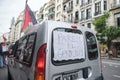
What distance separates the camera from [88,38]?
459cm

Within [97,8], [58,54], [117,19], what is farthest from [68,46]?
[97,8]

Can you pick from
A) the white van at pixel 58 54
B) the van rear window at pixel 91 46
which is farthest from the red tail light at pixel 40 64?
the van rear window at pixel 91 46

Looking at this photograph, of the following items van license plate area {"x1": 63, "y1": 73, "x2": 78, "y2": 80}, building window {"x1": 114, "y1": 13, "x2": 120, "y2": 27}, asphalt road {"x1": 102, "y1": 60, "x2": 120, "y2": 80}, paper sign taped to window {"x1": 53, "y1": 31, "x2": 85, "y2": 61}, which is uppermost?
building window {"x1": 114, "y1": 13, "x2": 120, "y2": 27}

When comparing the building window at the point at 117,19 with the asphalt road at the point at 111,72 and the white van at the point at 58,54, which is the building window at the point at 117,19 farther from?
the white van at the point at 58,54

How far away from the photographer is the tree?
1164 inches

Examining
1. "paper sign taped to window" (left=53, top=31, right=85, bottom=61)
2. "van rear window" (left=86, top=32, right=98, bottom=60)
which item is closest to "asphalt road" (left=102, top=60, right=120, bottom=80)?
"van rear window" (left=86, top=32, right=98, bottom=60)

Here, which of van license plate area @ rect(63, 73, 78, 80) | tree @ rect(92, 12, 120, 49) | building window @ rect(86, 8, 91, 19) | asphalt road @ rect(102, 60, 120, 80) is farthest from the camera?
building window @ rect(86, 8, 91, 19)

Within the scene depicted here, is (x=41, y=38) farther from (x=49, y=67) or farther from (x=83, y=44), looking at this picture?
(x=83, y=44)

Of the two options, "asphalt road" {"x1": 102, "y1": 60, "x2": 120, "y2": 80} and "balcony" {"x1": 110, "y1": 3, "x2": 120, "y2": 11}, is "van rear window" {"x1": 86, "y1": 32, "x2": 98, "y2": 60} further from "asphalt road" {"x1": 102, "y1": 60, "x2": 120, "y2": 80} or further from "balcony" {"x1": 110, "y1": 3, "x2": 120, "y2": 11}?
"balcony" {"x1": 110, "y1": 3, "x2": 120, "y2": 11}

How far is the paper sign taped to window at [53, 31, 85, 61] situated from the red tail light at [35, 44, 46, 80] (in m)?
0.20

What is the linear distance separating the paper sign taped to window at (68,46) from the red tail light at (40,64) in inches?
7.9

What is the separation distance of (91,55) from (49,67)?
48.6 inches

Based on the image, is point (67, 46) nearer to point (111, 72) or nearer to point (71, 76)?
point (71, 76)

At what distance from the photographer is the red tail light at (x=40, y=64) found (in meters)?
3.62
